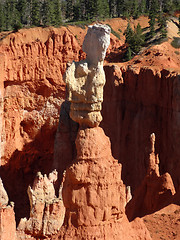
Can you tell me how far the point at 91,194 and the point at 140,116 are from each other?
2215cm

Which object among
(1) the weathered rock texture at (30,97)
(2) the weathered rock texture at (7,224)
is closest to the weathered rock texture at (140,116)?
(1) the weathered rock texture at (30,97)

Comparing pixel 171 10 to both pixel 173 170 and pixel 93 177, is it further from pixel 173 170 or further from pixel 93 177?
pixel 93 177

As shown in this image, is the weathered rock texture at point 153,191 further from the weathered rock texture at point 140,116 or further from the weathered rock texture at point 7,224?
the weathered rock texture at point 7,224

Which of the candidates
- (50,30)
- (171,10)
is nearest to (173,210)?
(50,30)

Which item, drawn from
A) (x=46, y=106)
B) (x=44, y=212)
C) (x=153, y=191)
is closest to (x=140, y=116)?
(x=153, y=191)

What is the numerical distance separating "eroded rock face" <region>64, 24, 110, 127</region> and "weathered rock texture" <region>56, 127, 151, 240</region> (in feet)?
2.28

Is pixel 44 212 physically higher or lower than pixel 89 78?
lower

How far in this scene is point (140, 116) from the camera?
39688mm

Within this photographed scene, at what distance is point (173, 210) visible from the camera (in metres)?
28.1

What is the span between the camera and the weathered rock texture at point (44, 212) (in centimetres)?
2492

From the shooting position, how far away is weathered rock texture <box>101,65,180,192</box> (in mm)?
37062

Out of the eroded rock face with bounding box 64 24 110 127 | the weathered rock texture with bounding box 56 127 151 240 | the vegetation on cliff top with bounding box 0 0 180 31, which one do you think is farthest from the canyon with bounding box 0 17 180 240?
the vegetation on cliff top with bounding box 0 0 180 31

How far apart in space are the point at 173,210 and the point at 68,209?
11.1 meters

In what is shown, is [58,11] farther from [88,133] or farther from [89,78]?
[88,133]
